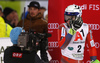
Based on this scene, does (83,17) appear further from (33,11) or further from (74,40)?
(33,11)

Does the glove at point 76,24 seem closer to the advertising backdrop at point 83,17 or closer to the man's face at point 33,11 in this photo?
the advertising backdrop at point 83,17

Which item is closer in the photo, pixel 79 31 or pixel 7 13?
pixel 79 31

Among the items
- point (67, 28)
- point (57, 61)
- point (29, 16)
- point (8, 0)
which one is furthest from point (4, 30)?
point (8, 0)

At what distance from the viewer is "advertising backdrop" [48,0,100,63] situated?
615 cm

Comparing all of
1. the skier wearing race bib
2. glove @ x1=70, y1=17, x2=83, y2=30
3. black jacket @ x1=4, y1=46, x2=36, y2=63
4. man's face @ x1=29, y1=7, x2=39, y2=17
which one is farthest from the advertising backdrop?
black jacket @ x1=4, y1=46, x2=36, y2=63

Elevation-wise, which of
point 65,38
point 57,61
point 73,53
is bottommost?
point 57,61

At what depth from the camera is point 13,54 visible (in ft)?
14.0

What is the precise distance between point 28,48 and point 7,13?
595cm

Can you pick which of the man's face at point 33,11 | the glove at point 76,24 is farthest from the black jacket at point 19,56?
the man's face at point 33,11

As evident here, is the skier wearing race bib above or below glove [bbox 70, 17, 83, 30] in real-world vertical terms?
below

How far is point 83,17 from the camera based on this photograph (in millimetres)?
6176

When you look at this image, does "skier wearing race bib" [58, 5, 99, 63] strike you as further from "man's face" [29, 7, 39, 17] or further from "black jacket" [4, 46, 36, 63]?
"man's face" [29, 7, 39, 17]

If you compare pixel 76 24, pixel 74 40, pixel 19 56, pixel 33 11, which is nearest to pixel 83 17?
pixel 74 40

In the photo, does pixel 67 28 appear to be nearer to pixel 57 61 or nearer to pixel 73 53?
pixel 73 53
